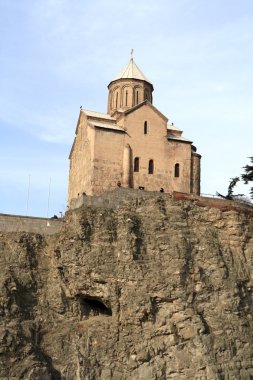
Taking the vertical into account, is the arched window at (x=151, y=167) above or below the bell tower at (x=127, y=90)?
below

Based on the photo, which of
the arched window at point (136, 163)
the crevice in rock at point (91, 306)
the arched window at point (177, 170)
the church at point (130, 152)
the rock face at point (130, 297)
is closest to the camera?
the rock face at point (130, 297)

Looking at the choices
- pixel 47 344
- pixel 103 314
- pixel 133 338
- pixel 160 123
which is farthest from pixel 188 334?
pixel 160 123

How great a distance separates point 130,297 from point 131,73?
46.7 feet

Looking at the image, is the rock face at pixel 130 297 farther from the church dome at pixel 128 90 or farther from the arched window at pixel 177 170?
the church dome at pixel 128 90

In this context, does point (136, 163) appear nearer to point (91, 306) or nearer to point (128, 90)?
point (128, 90)

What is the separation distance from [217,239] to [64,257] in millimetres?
7060

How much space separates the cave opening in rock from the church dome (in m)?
11.5

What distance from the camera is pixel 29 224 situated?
95.8 ft

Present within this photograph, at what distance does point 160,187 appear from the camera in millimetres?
32906

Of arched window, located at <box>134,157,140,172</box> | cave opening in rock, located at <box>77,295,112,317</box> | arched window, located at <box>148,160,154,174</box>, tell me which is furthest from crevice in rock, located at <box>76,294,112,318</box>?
arched window, located at <box>148,160,154,174</box>

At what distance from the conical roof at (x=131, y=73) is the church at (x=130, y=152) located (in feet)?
0.91

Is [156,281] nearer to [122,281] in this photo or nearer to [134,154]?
[122,281]

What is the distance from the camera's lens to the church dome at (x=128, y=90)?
35.3m

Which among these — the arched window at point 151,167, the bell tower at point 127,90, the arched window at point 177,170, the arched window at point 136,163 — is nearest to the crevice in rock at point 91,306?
the arched window at point 136,163
